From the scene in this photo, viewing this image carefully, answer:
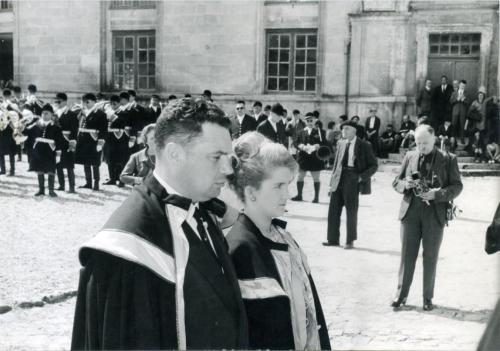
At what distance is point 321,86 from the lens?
19641 millimetres

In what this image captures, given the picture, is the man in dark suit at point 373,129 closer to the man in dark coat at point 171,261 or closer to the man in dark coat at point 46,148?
the man in dark coat at point 46,148

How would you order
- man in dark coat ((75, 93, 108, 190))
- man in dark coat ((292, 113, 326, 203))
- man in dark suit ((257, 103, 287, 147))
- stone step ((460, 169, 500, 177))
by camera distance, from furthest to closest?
stone step ((460, 169, 500, 177)) → man in dark suit ((257, 103, 287, 147)) → man in dark coat ((75, 93, 108, 190)) → man in dark coat ((292, 113, 326, 203))

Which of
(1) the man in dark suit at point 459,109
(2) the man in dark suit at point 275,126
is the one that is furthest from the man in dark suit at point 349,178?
(1) the man in dark suit at point 459,109

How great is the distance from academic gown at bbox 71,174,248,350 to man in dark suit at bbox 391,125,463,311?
401 centimetres

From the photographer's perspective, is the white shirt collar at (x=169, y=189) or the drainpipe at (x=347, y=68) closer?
the white shirt collar at (x=169, y=189)

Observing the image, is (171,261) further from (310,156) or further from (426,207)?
(310,156)

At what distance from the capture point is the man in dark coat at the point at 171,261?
6.47 ft

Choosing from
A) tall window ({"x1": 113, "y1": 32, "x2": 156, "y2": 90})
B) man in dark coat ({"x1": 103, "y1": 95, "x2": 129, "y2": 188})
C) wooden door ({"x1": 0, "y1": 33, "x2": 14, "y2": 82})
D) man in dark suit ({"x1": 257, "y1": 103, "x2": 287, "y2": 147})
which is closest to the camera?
man in dark suit ({"x1": 257, "y1": 103, "x2": 287, "y2": 147})

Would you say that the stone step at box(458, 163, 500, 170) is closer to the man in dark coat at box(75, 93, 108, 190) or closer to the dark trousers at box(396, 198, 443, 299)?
the man in dark coat at box(75, 93, 108, 190)

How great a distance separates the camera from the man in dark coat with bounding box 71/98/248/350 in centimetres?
197

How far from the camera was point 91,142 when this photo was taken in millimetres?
13094

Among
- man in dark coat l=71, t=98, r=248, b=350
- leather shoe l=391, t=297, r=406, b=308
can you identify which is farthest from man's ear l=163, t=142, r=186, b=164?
leather shoe l=391, t=297, r=406, b=308

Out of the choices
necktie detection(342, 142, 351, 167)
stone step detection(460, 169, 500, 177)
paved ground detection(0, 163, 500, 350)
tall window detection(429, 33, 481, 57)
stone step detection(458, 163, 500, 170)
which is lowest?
paved ground detection(0, 163, 500, 350)

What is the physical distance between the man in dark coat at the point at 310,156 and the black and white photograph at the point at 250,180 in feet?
0.13
